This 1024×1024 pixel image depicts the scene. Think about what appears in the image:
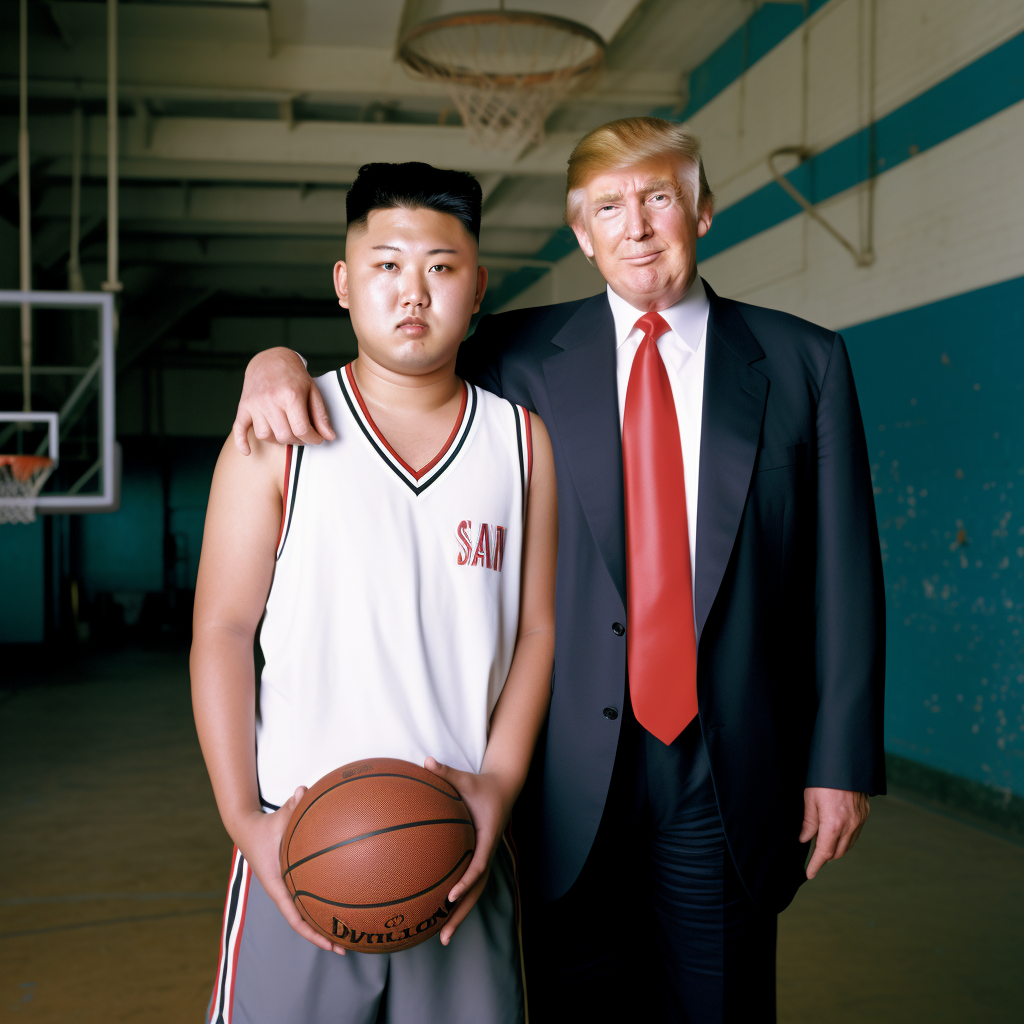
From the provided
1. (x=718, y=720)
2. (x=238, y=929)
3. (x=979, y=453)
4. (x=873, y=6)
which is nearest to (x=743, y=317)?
(x=718, y=720)

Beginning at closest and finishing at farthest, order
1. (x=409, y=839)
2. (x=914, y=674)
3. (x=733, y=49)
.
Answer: (x=409, y=839)
(x=914, y=674)
(x=733, y=49)

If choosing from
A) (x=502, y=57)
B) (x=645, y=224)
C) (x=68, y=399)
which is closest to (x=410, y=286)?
(x=645, y=224)

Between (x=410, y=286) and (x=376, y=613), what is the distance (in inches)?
17.8

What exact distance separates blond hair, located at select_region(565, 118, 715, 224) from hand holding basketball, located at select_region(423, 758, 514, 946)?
0.95 m

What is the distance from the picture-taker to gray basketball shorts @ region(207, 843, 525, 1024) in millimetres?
1309

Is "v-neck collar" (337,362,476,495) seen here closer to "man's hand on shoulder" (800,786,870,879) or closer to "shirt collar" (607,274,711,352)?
"shirt collar" (607,274,711,352)

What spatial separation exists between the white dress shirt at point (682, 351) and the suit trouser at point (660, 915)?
479mm

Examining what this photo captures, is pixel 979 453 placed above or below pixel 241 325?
below

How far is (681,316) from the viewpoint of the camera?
1.72m

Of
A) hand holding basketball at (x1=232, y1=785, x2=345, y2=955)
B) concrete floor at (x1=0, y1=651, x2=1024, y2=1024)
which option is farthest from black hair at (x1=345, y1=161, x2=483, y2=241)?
concrete floor at (x1=0, y1=651, x2=1024, y2=1024)

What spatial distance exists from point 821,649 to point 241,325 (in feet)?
43.8

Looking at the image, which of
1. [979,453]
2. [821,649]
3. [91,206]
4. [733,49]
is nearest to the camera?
[821,649]

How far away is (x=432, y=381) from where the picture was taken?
1.49 m

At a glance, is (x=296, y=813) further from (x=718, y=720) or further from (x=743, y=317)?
(x=743, y=317)
